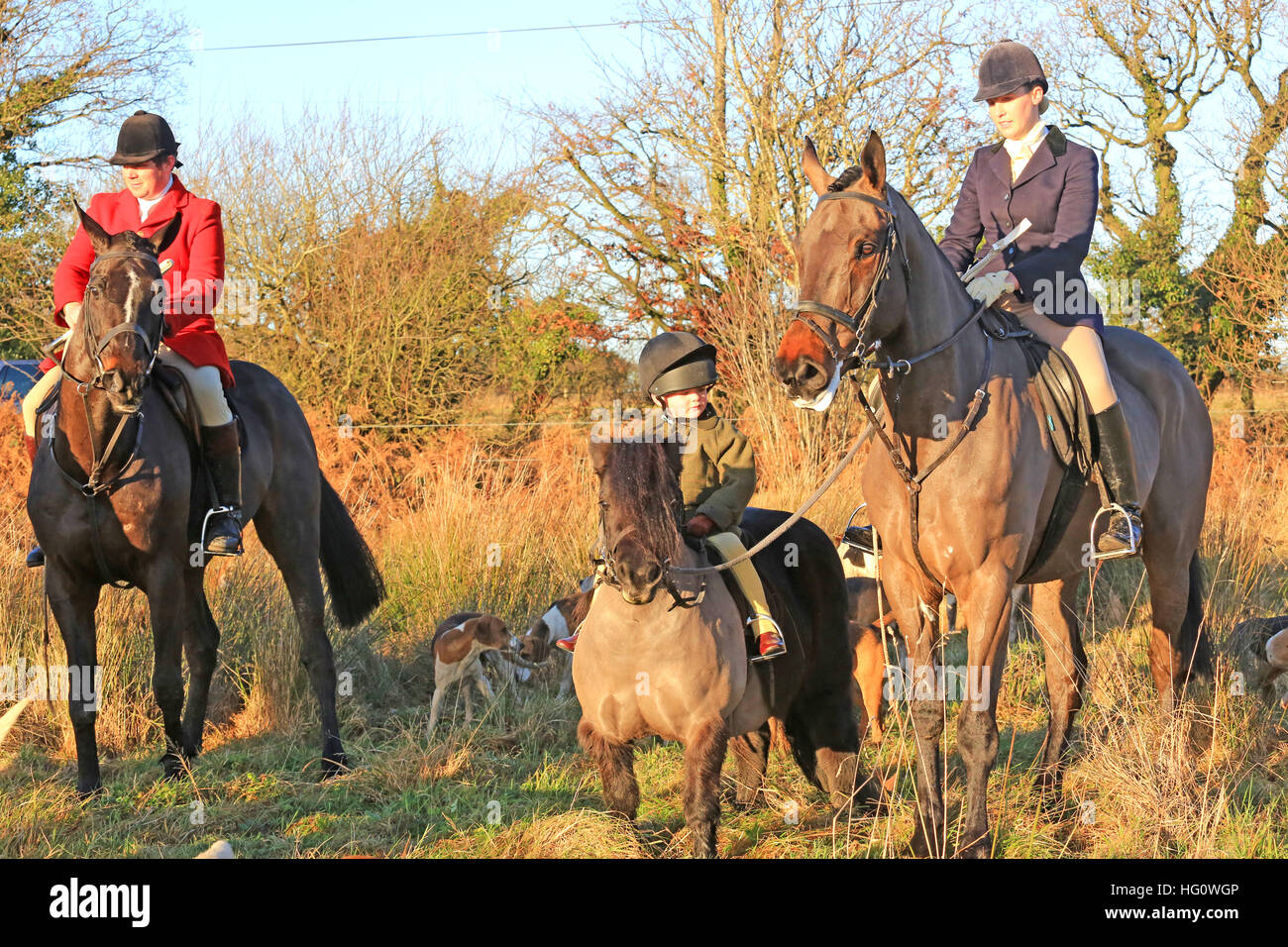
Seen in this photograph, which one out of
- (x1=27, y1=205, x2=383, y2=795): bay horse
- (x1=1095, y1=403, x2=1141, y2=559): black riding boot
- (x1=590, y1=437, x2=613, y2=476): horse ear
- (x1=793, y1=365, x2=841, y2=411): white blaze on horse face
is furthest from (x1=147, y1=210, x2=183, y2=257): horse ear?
(x1=1095, y1=403, x2=1141, y2=559): black riding boot

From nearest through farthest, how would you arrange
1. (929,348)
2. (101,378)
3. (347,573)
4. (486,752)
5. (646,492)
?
(646,492), (929,348), (101,378), (486,752), (347,573)

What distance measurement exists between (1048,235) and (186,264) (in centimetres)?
421

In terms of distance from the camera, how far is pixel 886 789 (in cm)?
534

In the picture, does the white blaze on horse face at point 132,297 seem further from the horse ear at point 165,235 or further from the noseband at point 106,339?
the horse ear at point 165,235

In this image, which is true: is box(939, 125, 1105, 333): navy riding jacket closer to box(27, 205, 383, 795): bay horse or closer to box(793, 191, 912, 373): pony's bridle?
box(793, 191, 912, 373): pony's bridle

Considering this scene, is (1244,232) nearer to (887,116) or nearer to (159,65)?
(887,116)

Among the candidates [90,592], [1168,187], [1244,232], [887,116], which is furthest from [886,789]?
[1168,187]

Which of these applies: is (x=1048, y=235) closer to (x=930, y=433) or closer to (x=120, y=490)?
(x=930, y=433)

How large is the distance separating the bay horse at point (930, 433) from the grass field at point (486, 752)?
56 centimetres

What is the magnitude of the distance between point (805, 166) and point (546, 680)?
4.64m

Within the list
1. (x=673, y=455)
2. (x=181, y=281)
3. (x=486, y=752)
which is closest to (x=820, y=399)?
(x=673, y=455)

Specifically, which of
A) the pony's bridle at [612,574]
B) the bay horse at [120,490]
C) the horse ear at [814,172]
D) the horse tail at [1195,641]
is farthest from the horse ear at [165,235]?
the horse tail at [1195,641]

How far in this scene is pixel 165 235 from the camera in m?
5.68

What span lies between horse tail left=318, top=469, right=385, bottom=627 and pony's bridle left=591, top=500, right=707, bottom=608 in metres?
3.53
